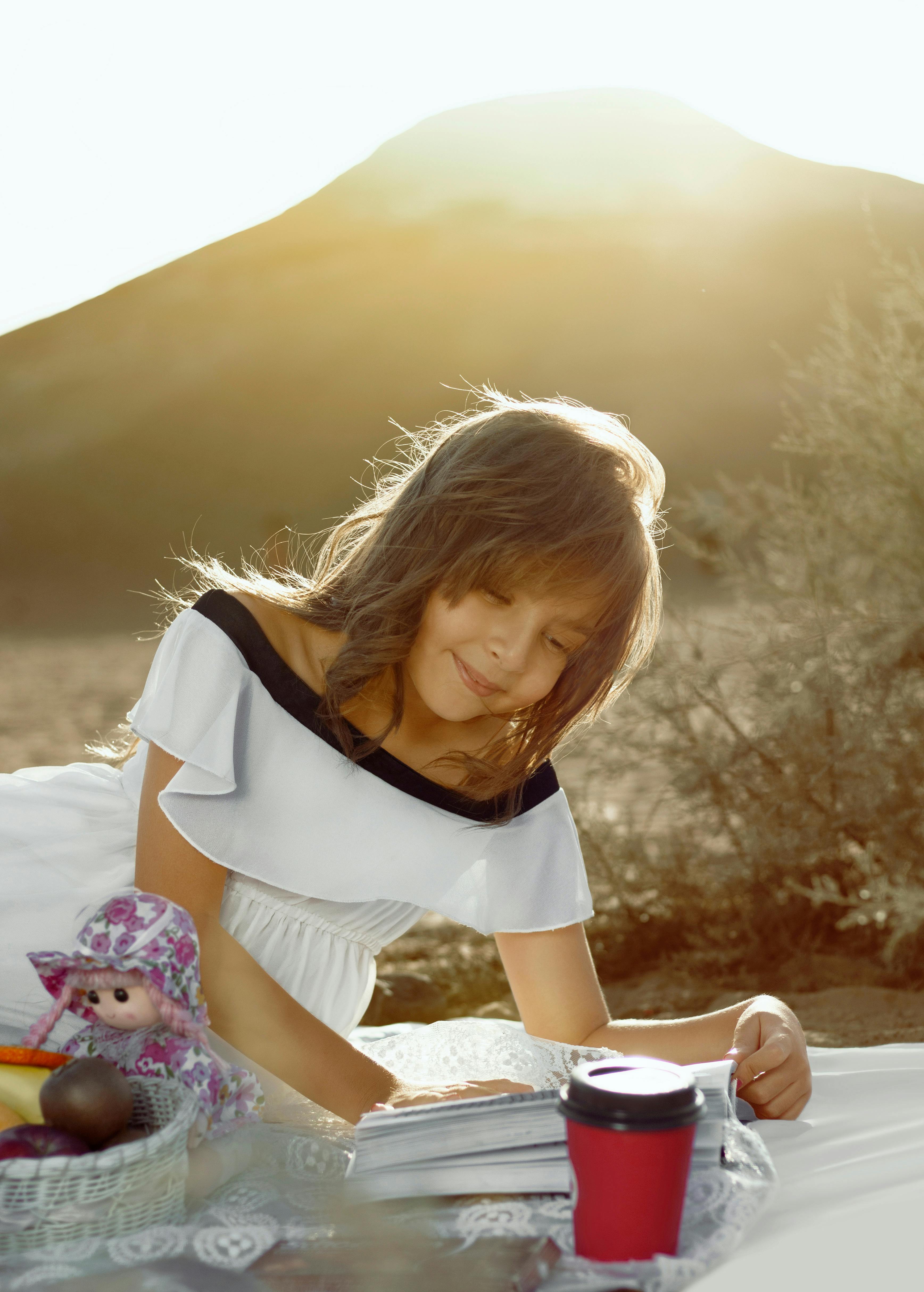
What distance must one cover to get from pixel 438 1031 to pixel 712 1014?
0.37 meters

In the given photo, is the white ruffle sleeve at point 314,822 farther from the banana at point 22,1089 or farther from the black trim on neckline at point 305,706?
the banana at point 22,1089

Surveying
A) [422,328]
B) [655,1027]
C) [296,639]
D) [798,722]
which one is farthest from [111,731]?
[422,328]

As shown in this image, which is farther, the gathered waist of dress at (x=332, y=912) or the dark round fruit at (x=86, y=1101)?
the gathered waist of dress at (x=332, y=912)

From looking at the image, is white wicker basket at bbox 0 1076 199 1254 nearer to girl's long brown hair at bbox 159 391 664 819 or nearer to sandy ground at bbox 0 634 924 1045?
girl's long brown hair at bbox 159 391 664 819

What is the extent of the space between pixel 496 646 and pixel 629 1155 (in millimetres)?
706

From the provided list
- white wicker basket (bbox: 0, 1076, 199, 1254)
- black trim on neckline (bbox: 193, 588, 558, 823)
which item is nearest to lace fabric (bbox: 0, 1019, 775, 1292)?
white wicker basket (bbox: 0, 1076, 199, 1254)

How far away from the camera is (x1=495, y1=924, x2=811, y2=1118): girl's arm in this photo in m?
1.17

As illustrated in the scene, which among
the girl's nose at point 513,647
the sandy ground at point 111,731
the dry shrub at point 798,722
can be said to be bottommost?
the sandy ground at point 111,731

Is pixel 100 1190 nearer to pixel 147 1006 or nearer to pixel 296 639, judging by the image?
pixel 147 1006

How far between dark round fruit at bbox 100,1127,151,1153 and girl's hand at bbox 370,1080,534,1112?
23 cm

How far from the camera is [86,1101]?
0.74 m

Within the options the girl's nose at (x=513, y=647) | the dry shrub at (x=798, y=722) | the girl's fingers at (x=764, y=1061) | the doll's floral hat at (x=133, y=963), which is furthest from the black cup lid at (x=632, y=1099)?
the dry shrub at (x=798, y=722)

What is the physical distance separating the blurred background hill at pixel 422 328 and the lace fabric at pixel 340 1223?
602cm

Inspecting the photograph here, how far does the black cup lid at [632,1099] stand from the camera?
69 cm
